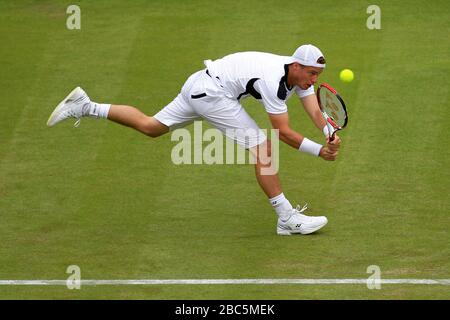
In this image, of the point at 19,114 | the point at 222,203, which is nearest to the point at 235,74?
the point at 222,203

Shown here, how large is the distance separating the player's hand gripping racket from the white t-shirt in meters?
0.35

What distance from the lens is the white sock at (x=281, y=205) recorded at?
526 inches

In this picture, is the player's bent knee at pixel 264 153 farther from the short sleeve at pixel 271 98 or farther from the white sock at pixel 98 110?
the white sock at pixel 98 110

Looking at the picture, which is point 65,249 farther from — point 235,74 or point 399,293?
point 399,293

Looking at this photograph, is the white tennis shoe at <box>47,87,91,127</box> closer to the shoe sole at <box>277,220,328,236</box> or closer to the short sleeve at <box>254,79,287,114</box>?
the short sleeve at <box>254,79,287,114</box>

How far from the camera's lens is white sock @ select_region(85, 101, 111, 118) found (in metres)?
14.3

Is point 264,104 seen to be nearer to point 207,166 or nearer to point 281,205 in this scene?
point 281,205

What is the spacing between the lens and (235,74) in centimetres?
1338

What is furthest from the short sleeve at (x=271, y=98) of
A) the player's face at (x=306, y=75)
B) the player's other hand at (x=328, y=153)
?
the player's other hand at (x=328, y=153)

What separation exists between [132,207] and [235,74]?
206 centimetres

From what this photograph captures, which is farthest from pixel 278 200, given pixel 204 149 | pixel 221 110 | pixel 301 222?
pixel 204 149

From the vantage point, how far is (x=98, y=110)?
47.0 feet

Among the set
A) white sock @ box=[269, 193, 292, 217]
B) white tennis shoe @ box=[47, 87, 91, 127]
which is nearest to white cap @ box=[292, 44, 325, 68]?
white sock @ box=[269, 193, 292, 217]

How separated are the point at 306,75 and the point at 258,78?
0.49m
